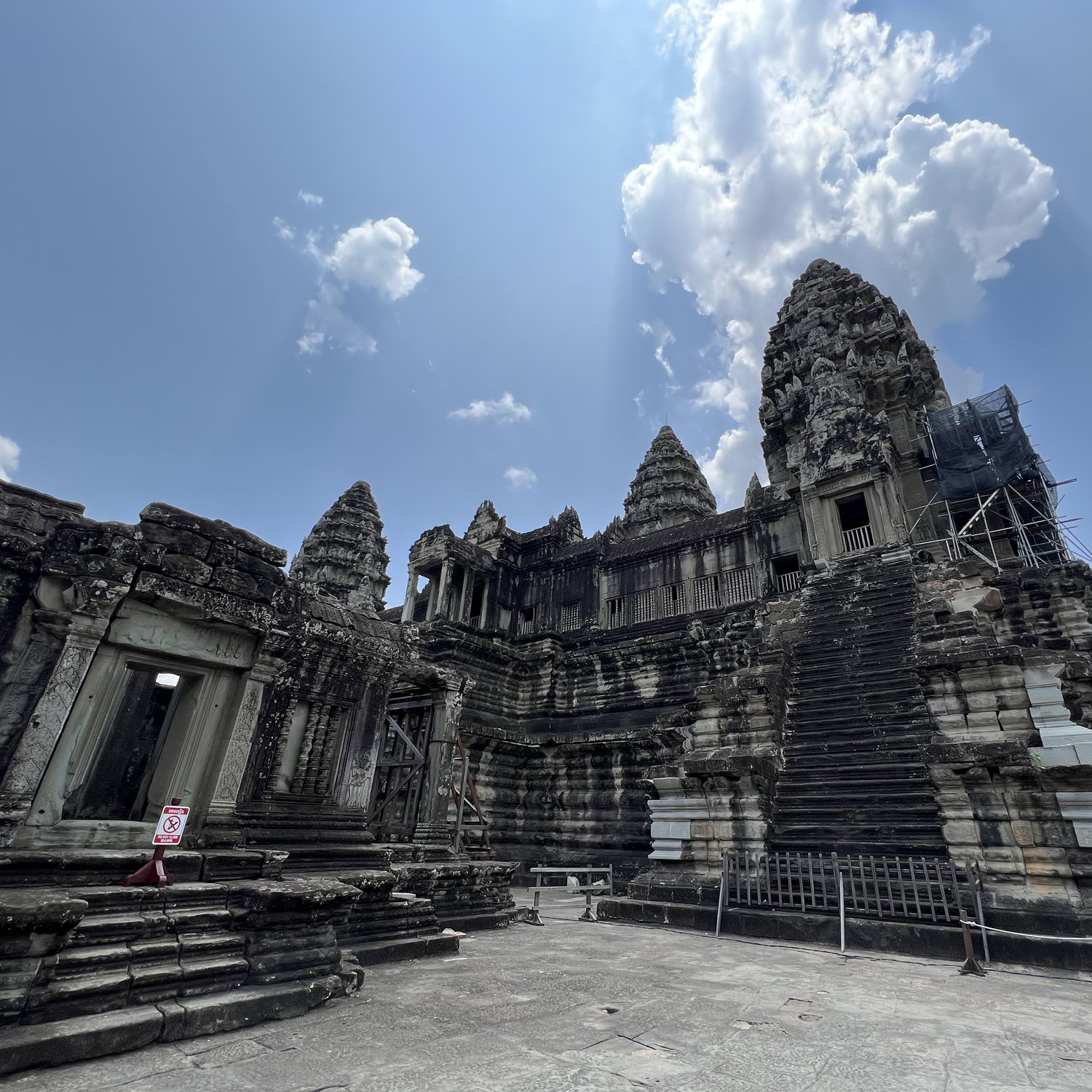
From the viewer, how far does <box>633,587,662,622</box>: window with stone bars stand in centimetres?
2233

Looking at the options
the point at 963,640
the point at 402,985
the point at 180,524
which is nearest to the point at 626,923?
the point at 402,985

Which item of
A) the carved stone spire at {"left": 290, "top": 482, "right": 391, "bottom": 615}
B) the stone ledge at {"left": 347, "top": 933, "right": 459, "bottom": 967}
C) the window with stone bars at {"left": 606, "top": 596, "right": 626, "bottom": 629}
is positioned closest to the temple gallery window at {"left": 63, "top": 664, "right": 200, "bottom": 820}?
the stone ledge at {"left": 347, "top": 933, "right": 459, "bottom": 967}

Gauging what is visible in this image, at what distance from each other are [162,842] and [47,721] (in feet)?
4.86

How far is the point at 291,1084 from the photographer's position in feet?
9.70

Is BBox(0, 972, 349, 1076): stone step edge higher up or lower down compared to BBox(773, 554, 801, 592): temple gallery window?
lower down

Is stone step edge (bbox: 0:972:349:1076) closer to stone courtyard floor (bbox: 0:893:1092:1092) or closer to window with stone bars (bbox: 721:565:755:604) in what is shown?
stone courtyard floor (bbox: 0:893:1092:1092)

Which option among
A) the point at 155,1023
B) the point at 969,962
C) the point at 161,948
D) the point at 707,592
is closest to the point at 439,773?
the point at 161,948

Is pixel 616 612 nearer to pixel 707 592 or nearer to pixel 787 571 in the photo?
pixel 707 592

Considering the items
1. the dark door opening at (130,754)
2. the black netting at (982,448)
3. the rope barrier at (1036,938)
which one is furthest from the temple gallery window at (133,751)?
the black netting at (982,448)

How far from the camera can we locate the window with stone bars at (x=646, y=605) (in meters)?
22.3

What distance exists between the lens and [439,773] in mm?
9289

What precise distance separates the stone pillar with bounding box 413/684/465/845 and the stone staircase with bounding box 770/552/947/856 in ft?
17.4

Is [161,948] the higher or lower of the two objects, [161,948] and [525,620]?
the lower

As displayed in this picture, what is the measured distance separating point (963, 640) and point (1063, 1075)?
852 centimetres
